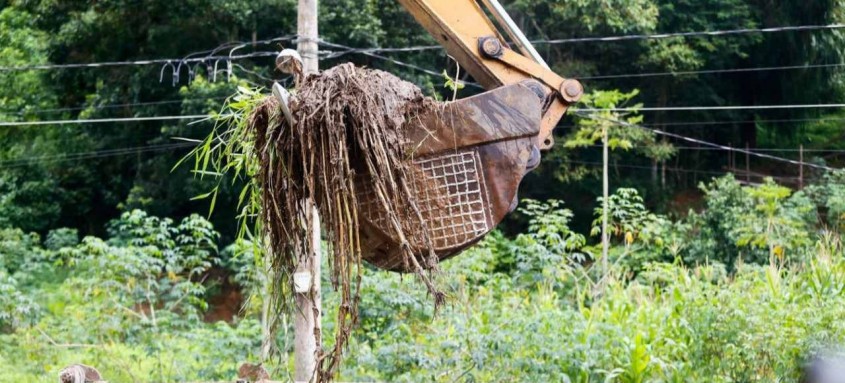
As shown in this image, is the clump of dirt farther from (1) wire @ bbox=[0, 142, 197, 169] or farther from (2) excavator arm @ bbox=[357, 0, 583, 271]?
(1) wire @ bbox=[0, 142, 197, 169]

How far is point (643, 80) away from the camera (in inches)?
739

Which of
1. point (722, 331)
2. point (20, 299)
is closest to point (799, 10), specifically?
point (722, 331)

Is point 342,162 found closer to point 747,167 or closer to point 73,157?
point 747,167

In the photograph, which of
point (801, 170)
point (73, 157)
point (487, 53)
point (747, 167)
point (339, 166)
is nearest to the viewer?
point (339, 166)

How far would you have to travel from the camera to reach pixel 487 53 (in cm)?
425

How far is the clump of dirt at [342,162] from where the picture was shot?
3.66 metres

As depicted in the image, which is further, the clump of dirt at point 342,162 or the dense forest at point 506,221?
the dense forest at point 506,221

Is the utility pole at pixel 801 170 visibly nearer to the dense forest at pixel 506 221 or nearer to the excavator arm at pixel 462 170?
the dense forest at pixel 506 221

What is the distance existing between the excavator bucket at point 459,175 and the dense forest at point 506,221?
4008 mm

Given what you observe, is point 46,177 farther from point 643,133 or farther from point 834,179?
point 834,179

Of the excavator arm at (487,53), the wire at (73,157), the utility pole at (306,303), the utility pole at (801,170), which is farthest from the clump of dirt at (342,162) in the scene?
the wire at (73,157)

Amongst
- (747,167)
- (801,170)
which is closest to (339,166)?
(801,170)

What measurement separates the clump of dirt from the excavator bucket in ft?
0.16

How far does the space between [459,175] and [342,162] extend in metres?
0.41
